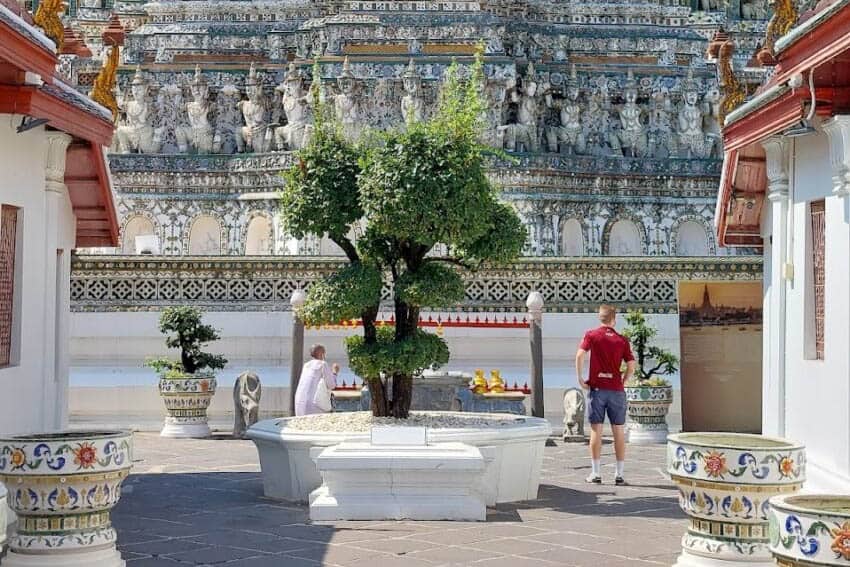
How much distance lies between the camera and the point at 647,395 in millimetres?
15844

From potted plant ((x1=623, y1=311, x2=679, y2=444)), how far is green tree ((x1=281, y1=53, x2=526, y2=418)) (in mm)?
4612

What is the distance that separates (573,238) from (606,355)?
1303cm

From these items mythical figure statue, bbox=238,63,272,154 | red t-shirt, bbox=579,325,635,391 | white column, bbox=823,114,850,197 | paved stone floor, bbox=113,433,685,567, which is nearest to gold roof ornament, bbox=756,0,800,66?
white column, bbox=823,114,850,197

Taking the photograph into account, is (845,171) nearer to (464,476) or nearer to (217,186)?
(464,476)

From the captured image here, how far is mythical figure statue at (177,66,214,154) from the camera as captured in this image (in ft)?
85.1

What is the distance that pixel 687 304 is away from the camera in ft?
57.4

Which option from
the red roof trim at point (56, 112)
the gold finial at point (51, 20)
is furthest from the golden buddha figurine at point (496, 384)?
the gold finial at point (51, 20)

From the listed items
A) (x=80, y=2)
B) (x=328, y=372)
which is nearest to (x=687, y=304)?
(x=328, y=372)

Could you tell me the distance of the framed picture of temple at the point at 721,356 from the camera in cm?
1678

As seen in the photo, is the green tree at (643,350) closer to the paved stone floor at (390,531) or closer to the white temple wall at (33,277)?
the paved stone floor at (390,531)

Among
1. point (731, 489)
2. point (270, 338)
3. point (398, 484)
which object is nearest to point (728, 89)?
point (398, 484)

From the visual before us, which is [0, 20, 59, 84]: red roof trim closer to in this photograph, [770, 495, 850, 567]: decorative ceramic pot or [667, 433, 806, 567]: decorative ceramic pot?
[667, 433, 806, 567]: decorative ceramic pot

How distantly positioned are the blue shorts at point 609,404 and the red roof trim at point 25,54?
5.06 m

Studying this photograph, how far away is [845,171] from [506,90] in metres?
16.9
